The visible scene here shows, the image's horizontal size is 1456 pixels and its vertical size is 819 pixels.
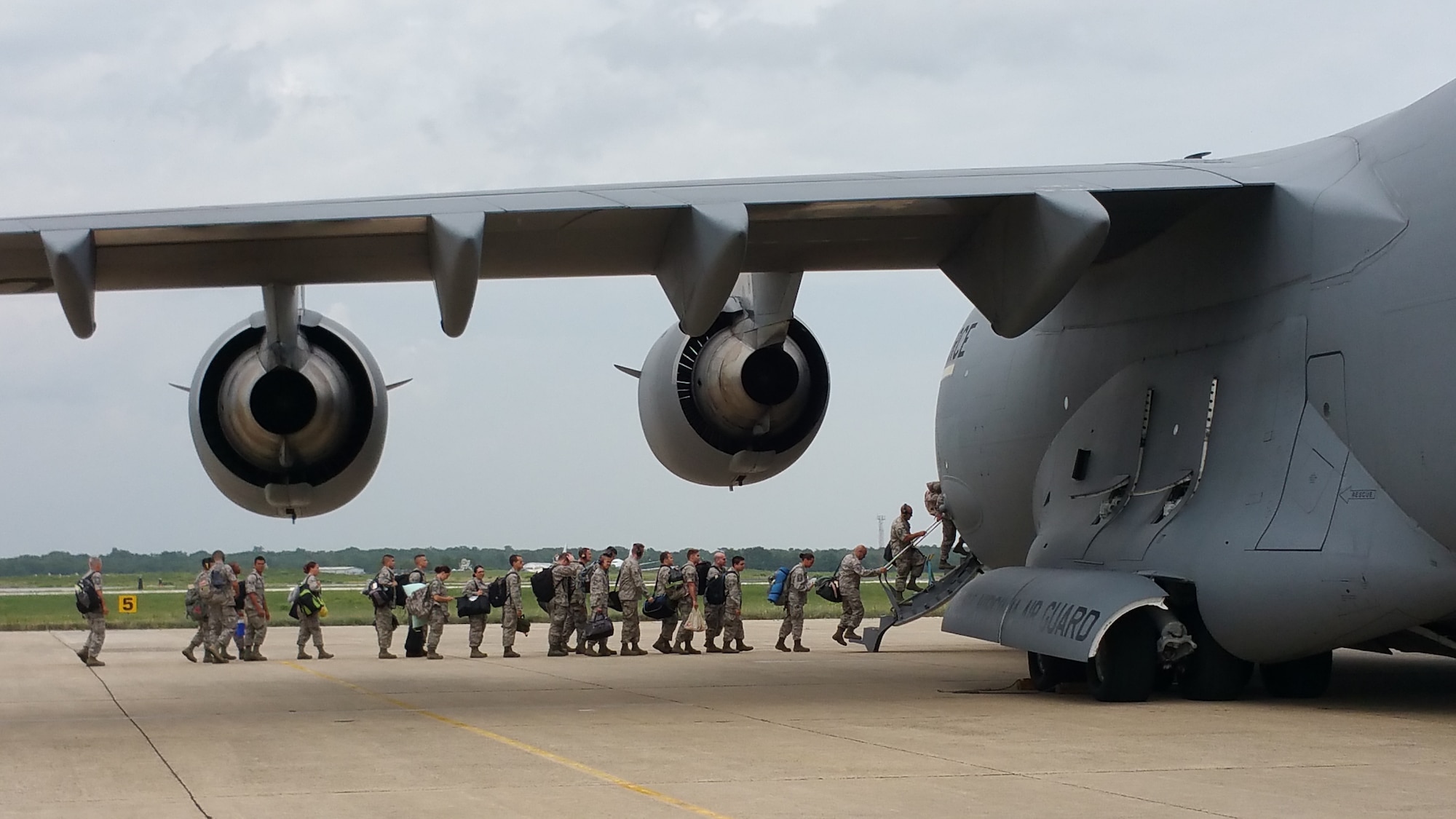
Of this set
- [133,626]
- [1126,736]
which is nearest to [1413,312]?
[1126,736]

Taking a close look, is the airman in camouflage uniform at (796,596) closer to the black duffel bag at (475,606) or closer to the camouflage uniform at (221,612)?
the black duffel bag at (475,606)

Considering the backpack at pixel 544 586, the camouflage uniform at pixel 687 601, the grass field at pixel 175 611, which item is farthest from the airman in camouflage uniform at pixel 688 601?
the grass field at pixel 175 611

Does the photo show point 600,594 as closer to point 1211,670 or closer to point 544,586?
point 544,586

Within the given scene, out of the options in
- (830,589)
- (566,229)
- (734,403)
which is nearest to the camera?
(566,229)

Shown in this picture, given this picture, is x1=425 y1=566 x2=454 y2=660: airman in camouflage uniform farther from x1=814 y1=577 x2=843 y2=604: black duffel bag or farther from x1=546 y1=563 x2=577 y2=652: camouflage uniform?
x1=814 y1=577 x2=843 y2=604: black duffel bag

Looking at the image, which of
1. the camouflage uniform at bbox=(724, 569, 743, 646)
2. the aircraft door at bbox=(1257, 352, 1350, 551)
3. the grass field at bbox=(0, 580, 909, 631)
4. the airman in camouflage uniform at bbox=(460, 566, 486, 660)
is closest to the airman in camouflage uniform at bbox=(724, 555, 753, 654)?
the camouflage uniform at bbox=(724, 569, 743, 646)

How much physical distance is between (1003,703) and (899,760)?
325cm

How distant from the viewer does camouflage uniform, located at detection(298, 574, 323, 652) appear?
58.0 feet

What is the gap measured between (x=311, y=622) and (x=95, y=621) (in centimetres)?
222

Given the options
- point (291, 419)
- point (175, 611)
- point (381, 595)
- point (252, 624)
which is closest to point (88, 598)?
point (252, 624)

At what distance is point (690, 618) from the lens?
18.7 metres

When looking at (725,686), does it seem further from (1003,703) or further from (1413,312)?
(1413,312)

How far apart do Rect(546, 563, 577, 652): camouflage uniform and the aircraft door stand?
981 centimetres

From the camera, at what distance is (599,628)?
58.6 ft
